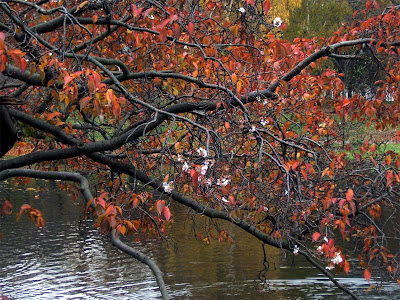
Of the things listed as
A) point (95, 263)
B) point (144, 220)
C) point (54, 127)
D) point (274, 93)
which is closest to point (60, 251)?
point (95, 263)

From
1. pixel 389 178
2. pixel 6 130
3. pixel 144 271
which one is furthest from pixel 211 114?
pixel 144 271

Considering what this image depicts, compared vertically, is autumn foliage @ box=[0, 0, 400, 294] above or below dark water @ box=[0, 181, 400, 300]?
above

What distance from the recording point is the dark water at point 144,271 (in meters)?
11.2

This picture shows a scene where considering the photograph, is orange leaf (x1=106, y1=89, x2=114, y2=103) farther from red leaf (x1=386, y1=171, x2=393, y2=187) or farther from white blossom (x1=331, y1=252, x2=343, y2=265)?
red leaf (x1=386, y1=171, x2=393, y2=187)

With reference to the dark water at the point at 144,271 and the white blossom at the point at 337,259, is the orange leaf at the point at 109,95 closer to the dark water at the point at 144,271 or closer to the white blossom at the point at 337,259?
the white blossom at the point at 337,259

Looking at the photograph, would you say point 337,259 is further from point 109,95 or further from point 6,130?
point 6,130

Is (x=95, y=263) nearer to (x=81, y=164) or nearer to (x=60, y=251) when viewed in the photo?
(x=60, y=251)

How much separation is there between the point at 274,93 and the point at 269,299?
588 centimetres

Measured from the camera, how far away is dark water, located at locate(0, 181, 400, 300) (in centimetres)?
1122

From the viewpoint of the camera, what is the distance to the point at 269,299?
10.9 m

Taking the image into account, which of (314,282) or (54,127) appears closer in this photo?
(54,127)

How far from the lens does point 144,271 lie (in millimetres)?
13000

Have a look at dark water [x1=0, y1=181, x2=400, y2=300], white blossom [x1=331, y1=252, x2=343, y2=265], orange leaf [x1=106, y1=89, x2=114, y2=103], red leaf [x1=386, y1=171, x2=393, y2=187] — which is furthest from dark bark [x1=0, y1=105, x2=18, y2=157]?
red leaf [x1=386, y1=171, x2=393, y2=187]

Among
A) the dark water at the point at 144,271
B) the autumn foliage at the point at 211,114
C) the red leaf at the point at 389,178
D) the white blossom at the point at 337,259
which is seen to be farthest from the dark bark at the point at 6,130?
the red leaf at the point at 389,178
